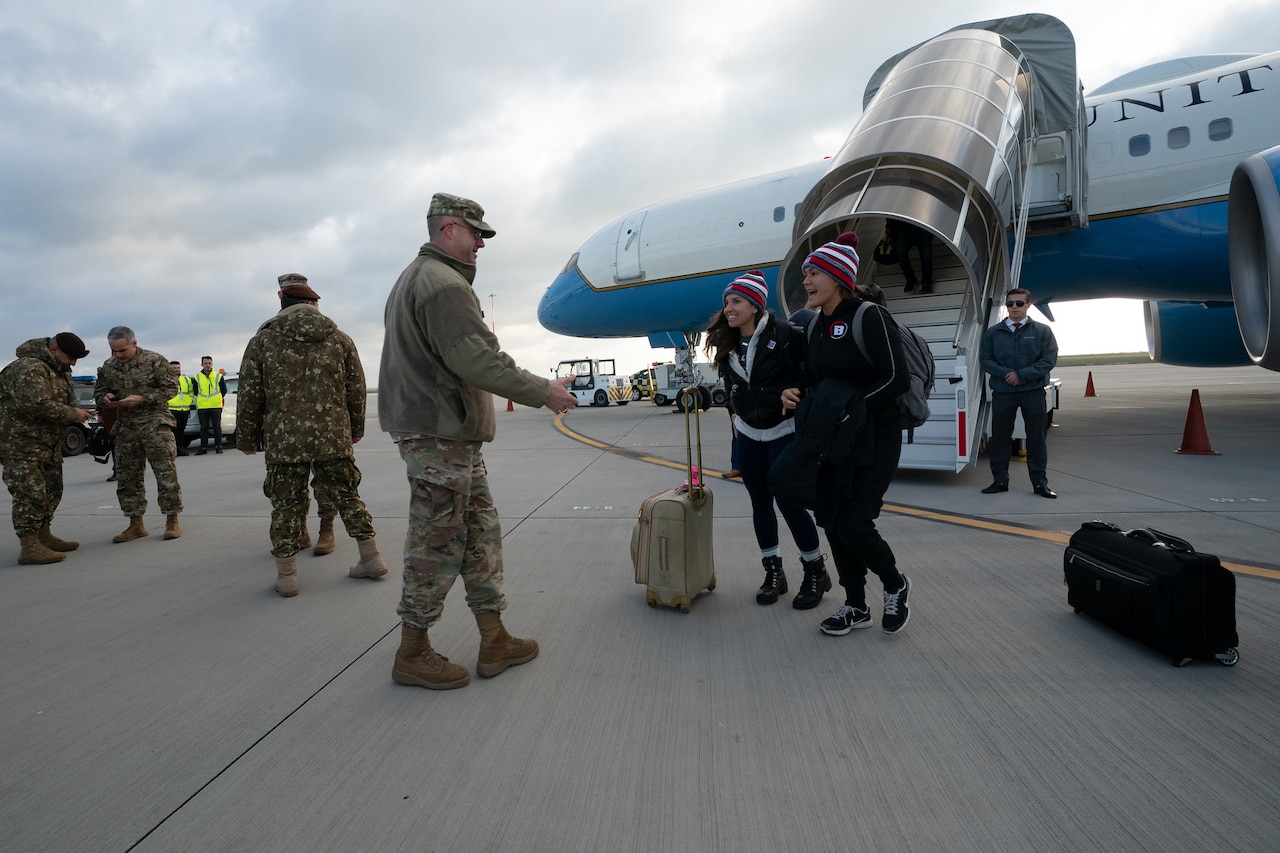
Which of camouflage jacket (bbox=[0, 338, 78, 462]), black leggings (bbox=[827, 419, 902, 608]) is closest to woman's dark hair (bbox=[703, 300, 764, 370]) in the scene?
black leggings (bbox=[827, 419, 902, 608])

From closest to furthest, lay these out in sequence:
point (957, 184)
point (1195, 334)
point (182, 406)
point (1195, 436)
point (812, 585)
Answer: point (812, 585), point (957, 184), point (1195, 436), point (182, 406), point (1195, 334)

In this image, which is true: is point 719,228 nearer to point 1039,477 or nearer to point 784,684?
point 1039,477

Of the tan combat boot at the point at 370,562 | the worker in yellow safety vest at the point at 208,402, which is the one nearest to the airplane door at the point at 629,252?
the worker in yellow safety vest at the point at 208,402

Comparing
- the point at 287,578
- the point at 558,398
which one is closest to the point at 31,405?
the point at 287,578

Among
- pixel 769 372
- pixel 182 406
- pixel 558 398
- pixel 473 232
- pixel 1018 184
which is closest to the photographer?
pixel 558 398

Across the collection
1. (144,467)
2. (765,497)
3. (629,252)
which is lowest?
(765,497)

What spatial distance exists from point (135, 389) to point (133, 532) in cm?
115

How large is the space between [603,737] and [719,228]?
11.2 m

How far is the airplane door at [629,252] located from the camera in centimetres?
1342

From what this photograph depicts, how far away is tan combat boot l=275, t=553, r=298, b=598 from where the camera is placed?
3.79 meters

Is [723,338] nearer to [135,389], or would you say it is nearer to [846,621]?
[846,621]

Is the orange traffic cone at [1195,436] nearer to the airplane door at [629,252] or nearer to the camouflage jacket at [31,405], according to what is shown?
the airplane door at [629,252]

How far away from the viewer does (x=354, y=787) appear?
1.97 meters

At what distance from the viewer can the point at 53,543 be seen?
16.3 feet
